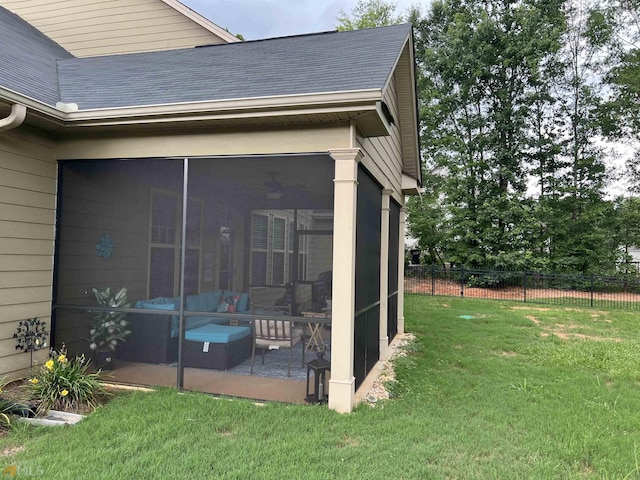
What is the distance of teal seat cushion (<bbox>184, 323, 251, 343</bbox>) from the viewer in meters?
4.29

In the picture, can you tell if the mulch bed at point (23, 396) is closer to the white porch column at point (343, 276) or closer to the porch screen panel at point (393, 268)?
the white porch column at point (343, 276)

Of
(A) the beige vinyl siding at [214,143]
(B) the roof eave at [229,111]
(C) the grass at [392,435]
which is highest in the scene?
(B) the roof eave at [229,111]

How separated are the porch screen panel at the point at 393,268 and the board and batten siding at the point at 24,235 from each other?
14.2ft

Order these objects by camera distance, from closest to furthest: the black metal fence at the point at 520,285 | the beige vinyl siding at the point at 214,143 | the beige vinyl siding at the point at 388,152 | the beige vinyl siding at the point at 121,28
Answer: the beige vinyl siding at the point at 214,143 → the beige vinyl siding at the point at 388,152 → the beige vinyl siding at the point at 121,28 → the black metal fence at the point at 520,285

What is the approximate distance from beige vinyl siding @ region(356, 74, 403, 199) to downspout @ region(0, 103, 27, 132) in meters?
2.98

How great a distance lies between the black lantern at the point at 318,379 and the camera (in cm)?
385

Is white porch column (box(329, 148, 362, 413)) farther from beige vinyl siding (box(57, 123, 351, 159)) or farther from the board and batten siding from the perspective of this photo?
the board and batten siding

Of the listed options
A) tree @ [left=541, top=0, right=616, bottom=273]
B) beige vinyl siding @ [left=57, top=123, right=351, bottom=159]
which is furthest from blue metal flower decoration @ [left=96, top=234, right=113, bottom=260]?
tree @ [left=541, top=0, right=616, bottom=273]

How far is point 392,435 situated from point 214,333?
2.08 meters

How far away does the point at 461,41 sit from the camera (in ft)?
57.1

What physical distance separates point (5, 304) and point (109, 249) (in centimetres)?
104

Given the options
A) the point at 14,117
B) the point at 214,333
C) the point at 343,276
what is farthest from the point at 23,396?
the point at 343,276

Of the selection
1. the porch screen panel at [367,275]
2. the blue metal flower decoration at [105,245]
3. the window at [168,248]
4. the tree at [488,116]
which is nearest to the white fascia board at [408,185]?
Answer: the porch screen panel at [367,275]

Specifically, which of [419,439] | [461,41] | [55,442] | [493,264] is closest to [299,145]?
[419,439]
